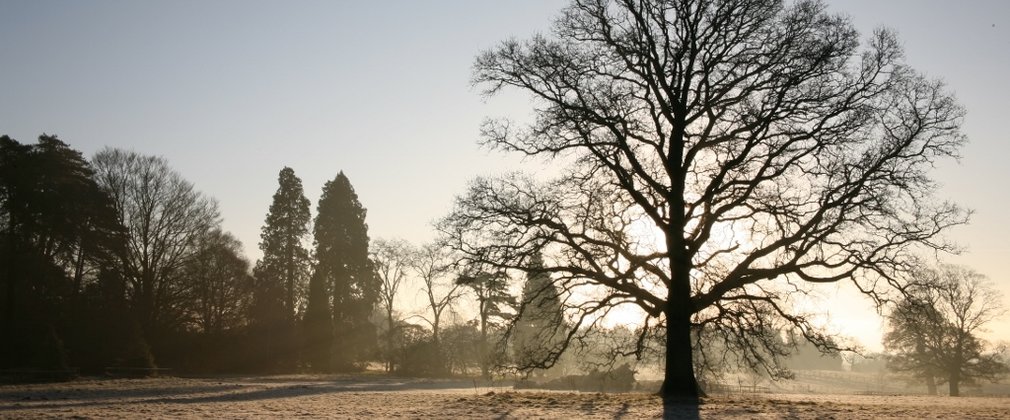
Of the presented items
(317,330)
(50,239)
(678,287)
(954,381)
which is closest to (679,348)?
(678,287)

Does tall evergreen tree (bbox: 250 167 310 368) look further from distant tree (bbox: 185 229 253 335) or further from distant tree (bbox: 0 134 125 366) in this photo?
distant tree (bbox: 0 134 125 366)

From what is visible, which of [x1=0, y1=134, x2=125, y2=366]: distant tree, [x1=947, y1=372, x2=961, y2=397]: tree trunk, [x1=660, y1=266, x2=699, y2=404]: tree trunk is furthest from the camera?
[x1=947, y1=372, x2=961, y2=397]: tree trunk

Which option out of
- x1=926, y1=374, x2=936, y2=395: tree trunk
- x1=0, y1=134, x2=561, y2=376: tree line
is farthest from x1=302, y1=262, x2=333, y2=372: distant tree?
x1=926, y1=374, x2=936, y2=395: tree trunk

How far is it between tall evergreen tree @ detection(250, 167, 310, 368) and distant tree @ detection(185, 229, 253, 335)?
4.70ft

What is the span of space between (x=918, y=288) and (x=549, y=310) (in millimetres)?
9544

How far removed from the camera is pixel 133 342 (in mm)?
39844

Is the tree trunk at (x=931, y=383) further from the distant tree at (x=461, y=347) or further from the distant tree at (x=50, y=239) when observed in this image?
the distant tree at (x=50, y=239)

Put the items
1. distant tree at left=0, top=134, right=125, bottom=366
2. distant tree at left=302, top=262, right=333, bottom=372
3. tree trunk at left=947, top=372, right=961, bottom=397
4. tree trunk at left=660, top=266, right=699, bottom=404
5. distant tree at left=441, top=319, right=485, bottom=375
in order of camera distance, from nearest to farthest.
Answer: tree trunk at left=660, top=266, right=699, bottom=404 → distant tree at left=0, top=134, right=125, bottom=366 → tree trunk at left=947, top=372, right=961, bottom=397 → distant tree at left=302, top=262, right=333, bottom=372 → distant tree at left=441, top=319, right=485, bottom=375

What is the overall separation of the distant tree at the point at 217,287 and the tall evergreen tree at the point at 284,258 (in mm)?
1432

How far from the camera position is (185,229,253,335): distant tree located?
5531 centimetres

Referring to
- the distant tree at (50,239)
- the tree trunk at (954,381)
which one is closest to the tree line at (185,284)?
the distant tree at (50,239)

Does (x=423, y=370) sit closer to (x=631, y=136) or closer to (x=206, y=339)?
(x=206, y=339)

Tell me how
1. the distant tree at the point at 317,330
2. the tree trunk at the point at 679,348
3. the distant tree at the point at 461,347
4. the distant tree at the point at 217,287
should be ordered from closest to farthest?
the tree trunk at the point at 679,348 < the distant tree at the point at 217,287 < the distant tree at the point at 317,330 < the distant tree at the point at 461,347

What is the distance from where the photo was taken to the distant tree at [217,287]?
5531cm
